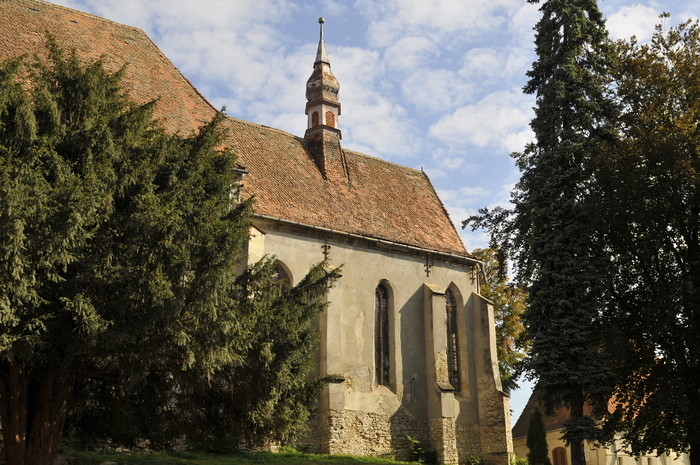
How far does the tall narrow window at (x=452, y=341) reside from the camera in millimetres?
24719

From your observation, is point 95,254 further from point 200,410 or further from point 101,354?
point 200,410

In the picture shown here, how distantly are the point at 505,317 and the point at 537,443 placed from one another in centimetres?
520

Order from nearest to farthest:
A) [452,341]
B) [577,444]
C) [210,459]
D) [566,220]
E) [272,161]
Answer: [210,459] → [577,444] → [566,220] → [272,161] → [452,341]

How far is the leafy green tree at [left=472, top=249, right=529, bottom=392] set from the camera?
2977 centimetres

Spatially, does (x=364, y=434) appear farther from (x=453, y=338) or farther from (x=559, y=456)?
(x=559, y=456)

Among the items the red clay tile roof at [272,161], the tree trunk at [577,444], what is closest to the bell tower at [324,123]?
the red clay tile roof at [272,161]

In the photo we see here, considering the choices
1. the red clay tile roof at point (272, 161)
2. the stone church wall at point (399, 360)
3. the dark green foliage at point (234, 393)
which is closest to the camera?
the dark green foliage at point (234, 393)

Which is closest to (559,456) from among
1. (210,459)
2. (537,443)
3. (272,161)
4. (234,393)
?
(537,443)

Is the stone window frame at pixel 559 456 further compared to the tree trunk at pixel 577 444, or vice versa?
the stone window frame at pixel 559 456

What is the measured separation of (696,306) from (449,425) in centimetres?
890

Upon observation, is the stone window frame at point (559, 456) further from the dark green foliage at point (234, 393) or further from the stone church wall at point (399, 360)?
the dark green foliage at point (234, 393)

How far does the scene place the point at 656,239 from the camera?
18391 mm

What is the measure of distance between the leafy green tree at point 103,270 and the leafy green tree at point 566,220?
26.7ft

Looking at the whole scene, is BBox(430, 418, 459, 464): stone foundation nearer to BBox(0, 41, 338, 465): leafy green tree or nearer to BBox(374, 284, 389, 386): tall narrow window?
BBox(374, 284, 389, 386): tall narrow window
